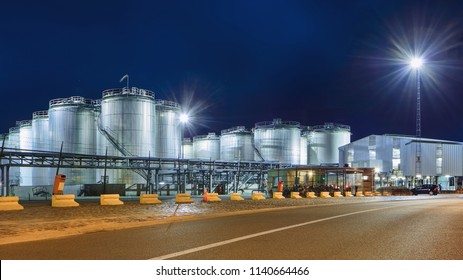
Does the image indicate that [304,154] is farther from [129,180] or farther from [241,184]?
[129,180]

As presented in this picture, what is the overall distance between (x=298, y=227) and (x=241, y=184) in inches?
2197

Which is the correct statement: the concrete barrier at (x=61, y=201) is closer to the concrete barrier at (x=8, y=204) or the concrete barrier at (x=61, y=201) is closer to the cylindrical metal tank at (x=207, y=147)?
the concrete barrier at (x=8, y=204)

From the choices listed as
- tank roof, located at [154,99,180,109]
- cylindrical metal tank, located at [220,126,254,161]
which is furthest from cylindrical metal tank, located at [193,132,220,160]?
tank roof, located at [154,99,180,109]

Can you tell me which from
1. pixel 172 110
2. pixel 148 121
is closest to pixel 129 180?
pixel 148 121

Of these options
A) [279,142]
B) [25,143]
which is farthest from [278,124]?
[25,143]

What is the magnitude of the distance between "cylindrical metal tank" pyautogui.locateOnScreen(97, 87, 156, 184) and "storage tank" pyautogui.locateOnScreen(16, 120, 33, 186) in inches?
681

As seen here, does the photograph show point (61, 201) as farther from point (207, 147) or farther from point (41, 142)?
point (207, 147)

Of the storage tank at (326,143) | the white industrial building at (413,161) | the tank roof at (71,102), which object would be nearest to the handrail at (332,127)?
the storage tank at (326,143)

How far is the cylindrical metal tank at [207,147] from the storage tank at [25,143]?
31718 millimetres

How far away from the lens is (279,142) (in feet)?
257

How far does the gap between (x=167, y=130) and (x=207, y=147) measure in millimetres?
25339

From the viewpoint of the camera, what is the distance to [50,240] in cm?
1099

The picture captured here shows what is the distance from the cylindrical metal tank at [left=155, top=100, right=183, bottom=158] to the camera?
6234cm

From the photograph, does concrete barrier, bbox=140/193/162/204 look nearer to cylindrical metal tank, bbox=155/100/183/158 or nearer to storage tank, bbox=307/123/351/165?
cylindrical metal tank, bbox=155/100/183/158
